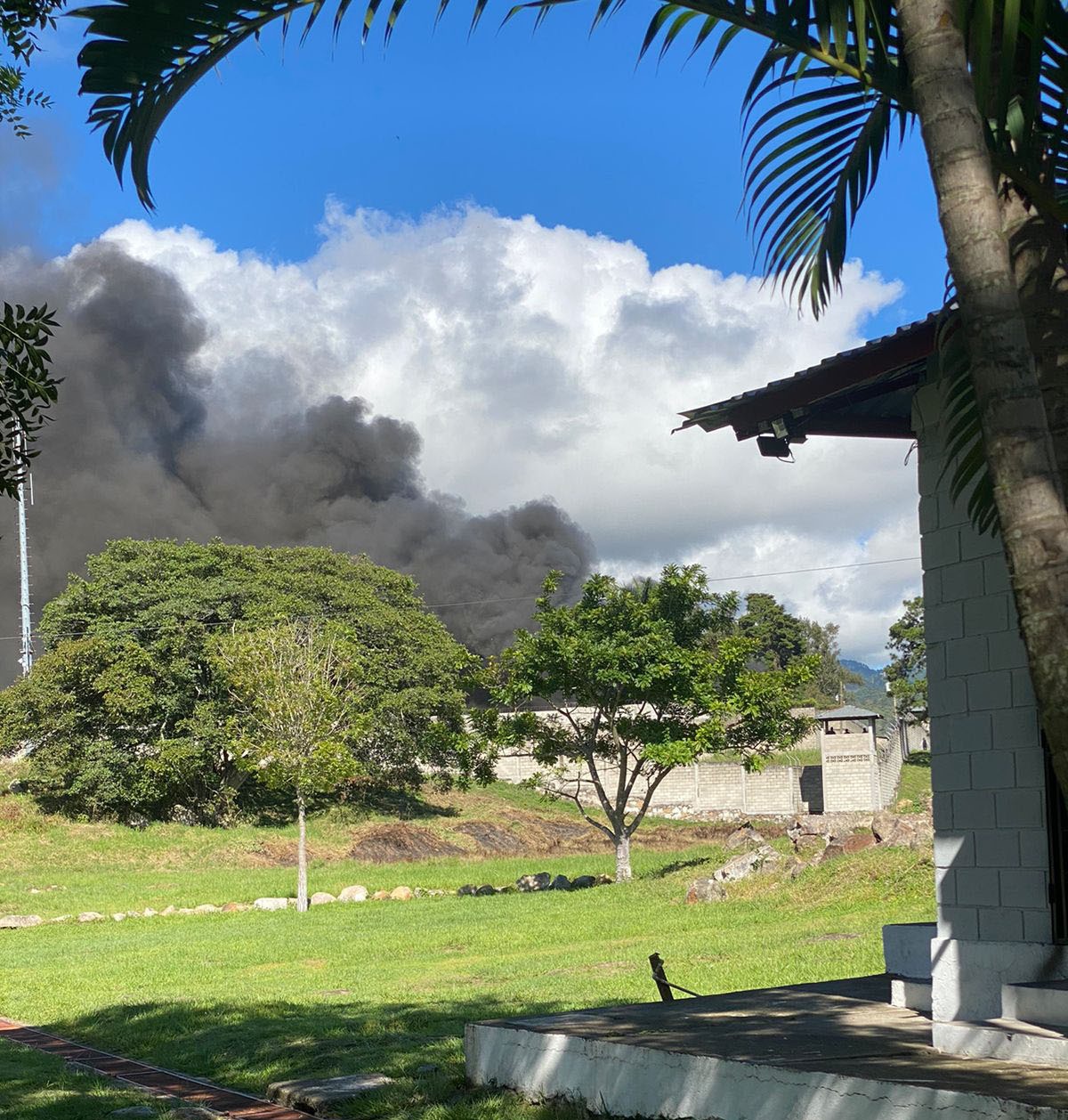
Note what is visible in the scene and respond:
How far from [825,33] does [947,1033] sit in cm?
440

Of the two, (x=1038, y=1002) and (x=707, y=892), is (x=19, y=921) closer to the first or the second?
(x=707, y=892)

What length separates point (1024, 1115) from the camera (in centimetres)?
450

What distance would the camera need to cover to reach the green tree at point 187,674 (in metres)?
38.0

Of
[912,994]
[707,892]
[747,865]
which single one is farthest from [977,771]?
[747,865]

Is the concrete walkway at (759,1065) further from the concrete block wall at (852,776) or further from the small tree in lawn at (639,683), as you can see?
the concrete block wall at (852,776)

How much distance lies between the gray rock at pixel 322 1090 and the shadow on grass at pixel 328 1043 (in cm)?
14

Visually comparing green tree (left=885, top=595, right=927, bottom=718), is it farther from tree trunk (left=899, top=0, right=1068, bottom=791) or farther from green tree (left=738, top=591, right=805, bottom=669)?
tree trunk (left=899, top=0, right=1068, bottom=791)

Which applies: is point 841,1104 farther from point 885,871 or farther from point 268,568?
point 268,568

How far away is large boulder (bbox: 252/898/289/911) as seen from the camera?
26281 millimetres

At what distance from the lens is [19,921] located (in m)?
24.2

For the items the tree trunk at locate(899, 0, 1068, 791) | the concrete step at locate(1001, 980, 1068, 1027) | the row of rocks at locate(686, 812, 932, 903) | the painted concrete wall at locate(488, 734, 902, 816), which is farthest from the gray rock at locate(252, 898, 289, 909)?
the tree trunk at locate(899, 0, 1068, 791)

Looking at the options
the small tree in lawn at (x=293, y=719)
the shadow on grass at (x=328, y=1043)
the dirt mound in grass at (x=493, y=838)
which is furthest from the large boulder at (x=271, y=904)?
the shadow on grass at (x=328, y=1043)

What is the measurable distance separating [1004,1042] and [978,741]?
5.96ft

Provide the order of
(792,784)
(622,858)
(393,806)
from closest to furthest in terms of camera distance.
A: (622,858), (792,784), (393,806)
